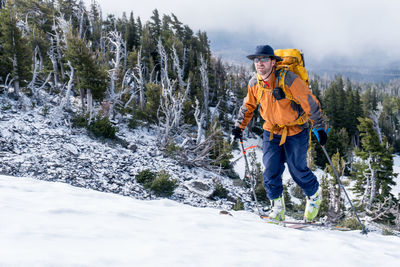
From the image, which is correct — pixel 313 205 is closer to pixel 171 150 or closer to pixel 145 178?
pixel 145 178

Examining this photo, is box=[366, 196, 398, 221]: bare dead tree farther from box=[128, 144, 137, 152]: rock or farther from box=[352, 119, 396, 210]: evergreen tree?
box=[128, 144, 137, 152]: rock

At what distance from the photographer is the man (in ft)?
11.3

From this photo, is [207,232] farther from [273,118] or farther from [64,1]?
[64,1]

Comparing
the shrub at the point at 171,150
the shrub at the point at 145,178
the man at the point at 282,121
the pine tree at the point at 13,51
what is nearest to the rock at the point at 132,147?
the shrub at the point at 171,150

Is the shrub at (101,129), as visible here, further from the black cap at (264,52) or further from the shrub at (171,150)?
the black cap at (264,52)

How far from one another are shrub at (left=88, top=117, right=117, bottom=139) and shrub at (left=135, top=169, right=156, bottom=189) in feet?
13.2

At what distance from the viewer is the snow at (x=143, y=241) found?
1.66m

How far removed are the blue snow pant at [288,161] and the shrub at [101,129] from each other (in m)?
9.42

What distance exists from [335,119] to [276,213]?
45314 mm

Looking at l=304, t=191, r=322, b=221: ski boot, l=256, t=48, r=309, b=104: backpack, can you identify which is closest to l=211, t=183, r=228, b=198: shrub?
l=304, t=191, r=322, b=221: ski boot

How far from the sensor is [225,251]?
6.82ft

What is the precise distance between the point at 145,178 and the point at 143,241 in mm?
6785

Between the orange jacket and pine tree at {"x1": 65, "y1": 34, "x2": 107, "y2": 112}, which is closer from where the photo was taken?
the orange jacket

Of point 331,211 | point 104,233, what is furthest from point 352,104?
point 104,233
